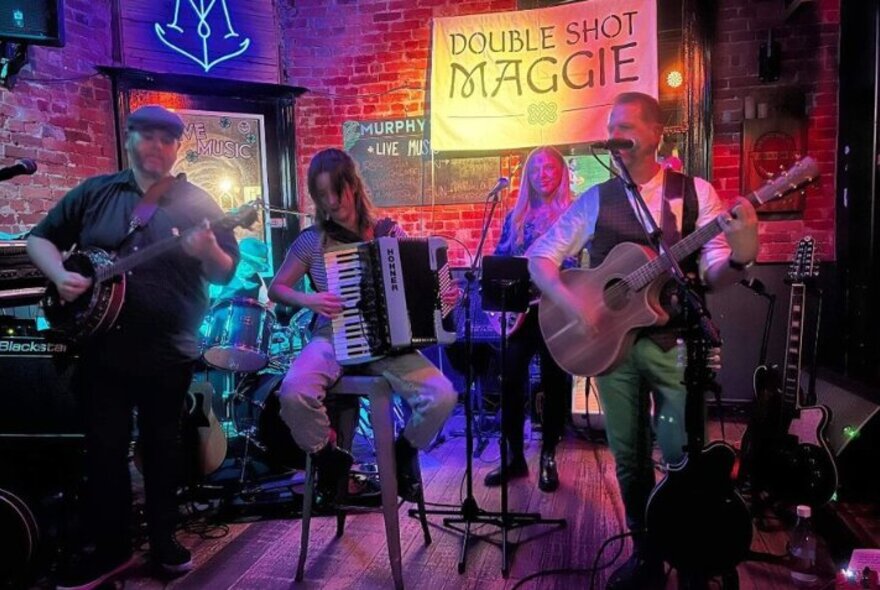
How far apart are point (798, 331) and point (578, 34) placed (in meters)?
3.28

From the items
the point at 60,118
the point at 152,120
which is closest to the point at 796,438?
the point at 152,120

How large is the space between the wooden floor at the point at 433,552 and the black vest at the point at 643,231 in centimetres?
108

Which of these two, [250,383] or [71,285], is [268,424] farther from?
[71,285]

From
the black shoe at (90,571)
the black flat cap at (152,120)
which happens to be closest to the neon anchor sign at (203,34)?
the black flat cap at (152,120)

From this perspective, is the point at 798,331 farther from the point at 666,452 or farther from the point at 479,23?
the point at 479,23

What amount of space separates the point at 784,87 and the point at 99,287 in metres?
5.27

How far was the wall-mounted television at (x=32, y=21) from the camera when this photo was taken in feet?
13.2

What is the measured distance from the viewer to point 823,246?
534cm

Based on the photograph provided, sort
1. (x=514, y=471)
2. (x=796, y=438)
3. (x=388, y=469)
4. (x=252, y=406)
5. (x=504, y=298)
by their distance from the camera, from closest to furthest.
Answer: (x=388, y=469) < (x=504, y=298) < (x=796, y=438) < (x=514, y=471) < (x=252, y=406)

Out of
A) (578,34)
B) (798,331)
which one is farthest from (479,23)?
(798,331)

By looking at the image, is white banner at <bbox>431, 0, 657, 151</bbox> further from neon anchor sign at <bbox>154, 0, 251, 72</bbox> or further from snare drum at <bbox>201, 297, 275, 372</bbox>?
snare drum at <bbox>201, 297, 275, 372</bbox>

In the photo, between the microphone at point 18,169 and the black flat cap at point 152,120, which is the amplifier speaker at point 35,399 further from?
the black flat cap at point 152,120

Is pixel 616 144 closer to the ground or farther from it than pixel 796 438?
farther from it

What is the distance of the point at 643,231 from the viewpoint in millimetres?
2543
